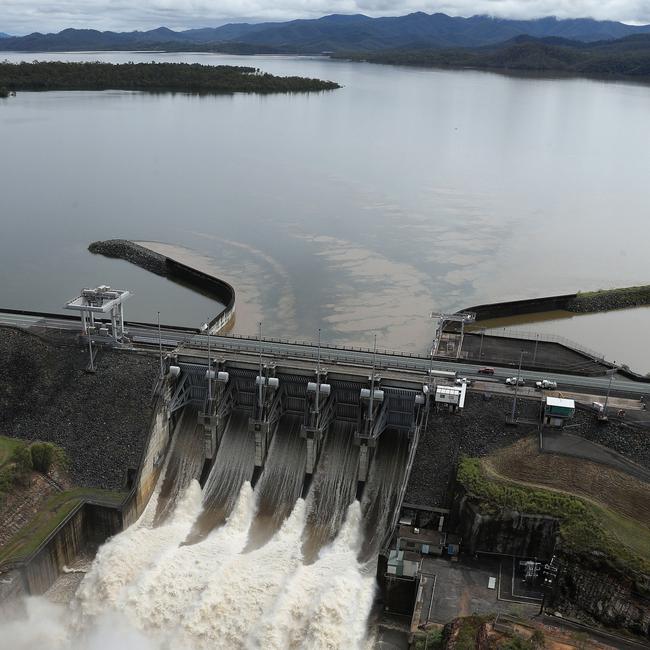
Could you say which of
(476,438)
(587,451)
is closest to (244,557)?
(476,438)

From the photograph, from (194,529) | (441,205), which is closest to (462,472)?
(194,529)

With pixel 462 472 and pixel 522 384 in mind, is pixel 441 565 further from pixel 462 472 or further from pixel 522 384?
pixel 522 384

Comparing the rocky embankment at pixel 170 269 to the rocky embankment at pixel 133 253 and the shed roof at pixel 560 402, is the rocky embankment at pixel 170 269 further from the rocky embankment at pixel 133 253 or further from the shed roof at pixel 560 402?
the shed roof at pixel 560 402

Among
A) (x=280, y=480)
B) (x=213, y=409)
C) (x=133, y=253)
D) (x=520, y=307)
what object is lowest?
(x=280, y=480)

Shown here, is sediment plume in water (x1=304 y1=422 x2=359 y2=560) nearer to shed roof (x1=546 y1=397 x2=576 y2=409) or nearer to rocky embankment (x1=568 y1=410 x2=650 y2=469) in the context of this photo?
shed roof (x1=546 y1=397 x2=576 y2=409)

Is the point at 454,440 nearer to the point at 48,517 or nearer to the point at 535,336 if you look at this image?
the point at 48,517

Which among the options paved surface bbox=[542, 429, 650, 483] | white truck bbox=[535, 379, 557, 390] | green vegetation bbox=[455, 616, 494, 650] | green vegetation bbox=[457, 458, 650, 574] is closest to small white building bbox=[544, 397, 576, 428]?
paved surface bbox=[542, 429, 650, 483]
